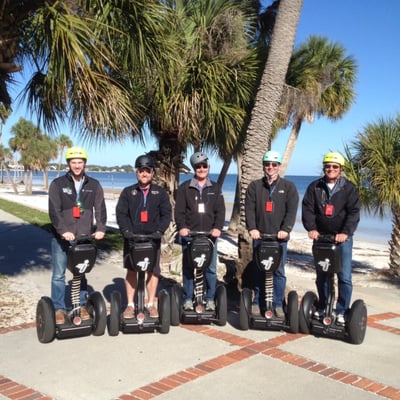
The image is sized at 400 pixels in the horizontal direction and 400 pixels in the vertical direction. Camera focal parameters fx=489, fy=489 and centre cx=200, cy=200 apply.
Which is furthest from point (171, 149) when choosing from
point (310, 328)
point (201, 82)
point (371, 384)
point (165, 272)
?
point (371, 384)

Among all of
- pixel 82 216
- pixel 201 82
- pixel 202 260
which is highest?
pixel 201 82

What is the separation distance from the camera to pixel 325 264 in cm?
497

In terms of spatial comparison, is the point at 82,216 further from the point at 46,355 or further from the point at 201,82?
the point at 201,82

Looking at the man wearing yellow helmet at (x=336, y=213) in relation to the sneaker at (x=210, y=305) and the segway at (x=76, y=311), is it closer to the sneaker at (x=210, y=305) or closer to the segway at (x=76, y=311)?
the sneaker at (x=210, y=305)

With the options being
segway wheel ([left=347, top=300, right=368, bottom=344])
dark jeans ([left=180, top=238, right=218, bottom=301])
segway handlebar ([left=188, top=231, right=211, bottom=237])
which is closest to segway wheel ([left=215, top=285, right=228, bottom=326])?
dark jeans ([left=180, top=238, right=218, bottom=301])

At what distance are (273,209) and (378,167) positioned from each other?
4.19m

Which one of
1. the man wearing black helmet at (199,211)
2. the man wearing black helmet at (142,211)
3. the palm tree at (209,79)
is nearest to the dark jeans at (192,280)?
the man wearing black helmet at (199,211)

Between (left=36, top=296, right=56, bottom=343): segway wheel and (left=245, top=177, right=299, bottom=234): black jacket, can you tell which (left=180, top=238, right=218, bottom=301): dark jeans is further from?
(left=36, top=296, right=56, bottom=343): segway wheel

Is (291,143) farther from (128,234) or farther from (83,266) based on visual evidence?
(83,266)

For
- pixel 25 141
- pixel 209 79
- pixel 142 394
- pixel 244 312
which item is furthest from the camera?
pixel 25 141

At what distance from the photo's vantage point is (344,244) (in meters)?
5.05

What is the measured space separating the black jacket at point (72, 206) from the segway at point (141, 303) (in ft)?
1.37

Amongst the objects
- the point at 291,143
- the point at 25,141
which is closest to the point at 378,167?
the point at 291,143

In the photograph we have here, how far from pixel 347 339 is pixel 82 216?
295 centimetres
